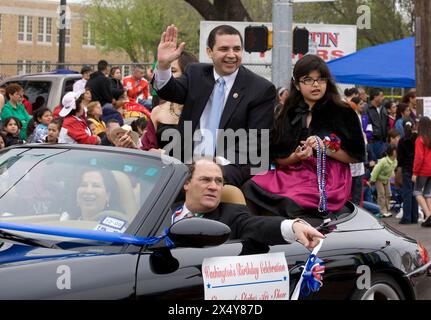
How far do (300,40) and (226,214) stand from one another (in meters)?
12.0

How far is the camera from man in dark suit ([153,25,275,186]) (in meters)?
6.30

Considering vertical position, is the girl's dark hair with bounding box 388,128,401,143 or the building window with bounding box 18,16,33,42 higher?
the building window with bounding box 18,16,33,42

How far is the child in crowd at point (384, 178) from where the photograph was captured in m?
16.1

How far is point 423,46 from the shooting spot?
617 inches

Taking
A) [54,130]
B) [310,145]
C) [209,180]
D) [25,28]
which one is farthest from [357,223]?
[25,28]

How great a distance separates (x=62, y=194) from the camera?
197 inches

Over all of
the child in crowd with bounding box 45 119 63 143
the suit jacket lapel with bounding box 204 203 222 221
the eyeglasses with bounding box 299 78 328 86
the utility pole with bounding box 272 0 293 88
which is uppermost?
the utility pole with bounding box 272 0 293 88

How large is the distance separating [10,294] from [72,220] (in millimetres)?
962

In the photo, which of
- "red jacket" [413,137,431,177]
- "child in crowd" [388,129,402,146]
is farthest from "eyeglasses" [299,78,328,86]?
"child in crowd" [388,129,402,146]

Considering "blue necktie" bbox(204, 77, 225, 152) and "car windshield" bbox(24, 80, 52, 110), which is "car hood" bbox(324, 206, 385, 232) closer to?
"blue necktie" bbox(204, 77, 225, 152)

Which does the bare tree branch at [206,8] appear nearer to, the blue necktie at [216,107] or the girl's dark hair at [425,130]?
the girl's dark hair at [425,130]

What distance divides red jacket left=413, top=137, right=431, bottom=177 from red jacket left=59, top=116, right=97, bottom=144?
582 centimetres

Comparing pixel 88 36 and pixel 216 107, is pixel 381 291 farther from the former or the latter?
pixel 88 36

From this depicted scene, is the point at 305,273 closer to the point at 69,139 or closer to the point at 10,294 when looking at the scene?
the point at 10,294
